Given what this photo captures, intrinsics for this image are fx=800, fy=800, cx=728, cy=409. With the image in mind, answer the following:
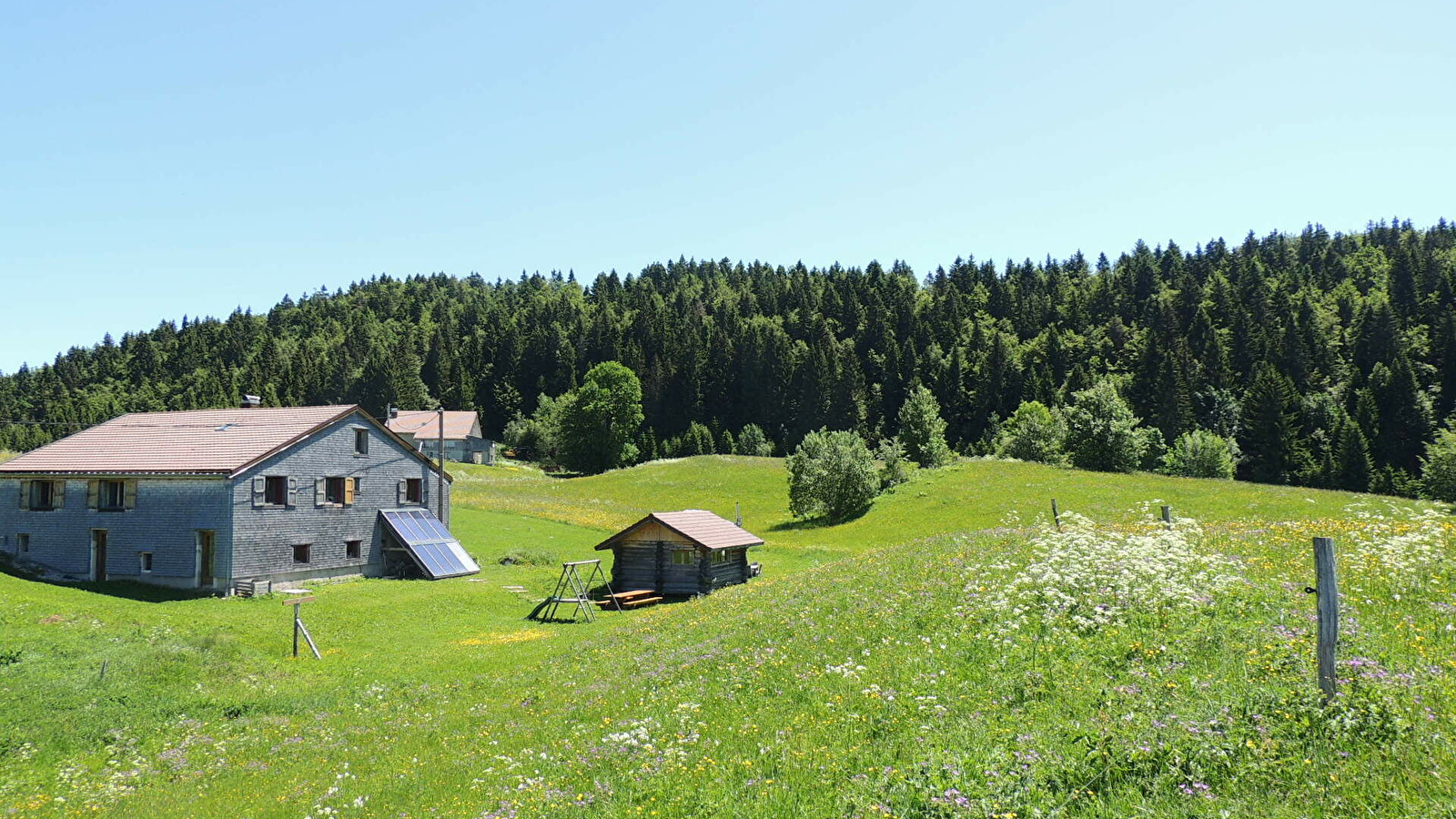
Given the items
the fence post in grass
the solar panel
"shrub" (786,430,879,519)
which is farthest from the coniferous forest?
the fence post in grass

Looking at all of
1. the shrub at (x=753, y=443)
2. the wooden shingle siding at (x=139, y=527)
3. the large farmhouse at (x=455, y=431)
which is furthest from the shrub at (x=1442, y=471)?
the large farmhouse at (x=455, y=431)

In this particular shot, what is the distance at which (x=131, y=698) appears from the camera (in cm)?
1894

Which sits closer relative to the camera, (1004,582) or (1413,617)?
(1413,617)

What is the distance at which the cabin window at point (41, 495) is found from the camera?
39125 millimetres

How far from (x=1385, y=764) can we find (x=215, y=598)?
40.0 metres

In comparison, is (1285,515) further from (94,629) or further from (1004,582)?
(94,629)

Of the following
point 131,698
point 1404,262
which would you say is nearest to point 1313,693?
point 131,698

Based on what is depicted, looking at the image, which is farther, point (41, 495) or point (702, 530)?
point (41, 495)

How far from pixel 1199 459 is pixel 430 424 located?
10524 centimetres

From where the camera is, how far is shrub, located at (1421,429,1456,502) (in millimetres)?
75500

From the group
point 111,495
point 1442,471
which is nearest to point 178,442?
point 111,495

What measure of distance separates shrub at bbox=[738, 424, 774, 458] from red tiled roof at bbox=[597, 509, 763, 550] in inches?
3705

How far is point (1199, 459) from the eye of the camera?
3639 inches

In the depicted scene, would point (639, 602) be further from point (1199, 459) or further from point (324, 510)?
point (1199, 459)
